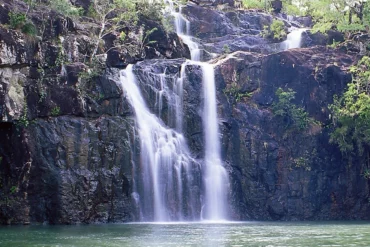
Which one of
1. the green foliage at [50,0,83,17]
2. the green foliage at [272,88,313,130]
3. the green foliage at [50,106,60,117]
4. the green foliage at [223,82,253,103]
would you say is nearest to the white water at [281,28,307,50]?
the green foliage at [272,88,313,130]

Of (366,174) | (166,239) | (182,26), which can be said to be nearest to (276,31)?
(182,26)

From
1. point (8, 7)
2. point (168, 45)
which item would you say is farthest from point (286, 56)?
point (8, 7)

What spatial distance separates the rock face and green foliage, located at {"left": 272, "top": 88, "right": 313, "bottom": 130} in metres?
0.41

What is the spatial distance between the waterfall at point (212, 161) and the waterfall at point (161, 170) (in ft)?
3.46

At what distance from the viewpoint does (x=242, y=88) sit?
119 ft

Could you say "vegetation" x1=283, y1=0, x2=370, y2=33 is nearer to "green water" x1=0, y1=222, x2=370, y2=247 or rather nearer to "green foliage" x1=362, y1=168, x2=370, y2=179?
"green foliage" x1=362, y1=168, x2=370, y2=179

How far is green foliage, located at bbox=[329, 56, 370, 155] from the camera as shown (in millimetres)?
33719

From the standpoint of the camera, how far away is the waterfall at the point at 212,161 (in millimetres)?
31031

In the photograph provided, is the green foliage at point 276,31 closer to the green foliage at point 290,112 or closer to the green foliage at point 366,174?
the green foliage at point 290,112

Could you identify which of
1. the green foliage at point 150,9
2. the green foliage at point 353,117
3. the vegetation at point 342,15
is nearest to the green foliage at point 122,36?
the green foliage at point 150,9

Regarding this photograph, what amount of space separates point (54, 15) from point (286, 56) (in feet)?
52.0

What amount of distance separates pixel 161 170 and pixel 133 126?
2933 millimetres

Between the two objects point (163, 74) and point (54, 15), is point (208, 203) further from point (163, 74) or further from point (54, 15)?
point (54, 15)

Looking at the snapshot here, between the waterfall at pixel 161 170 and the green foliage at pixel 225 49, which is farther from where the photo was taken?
the green foliage at pixel 225 49
